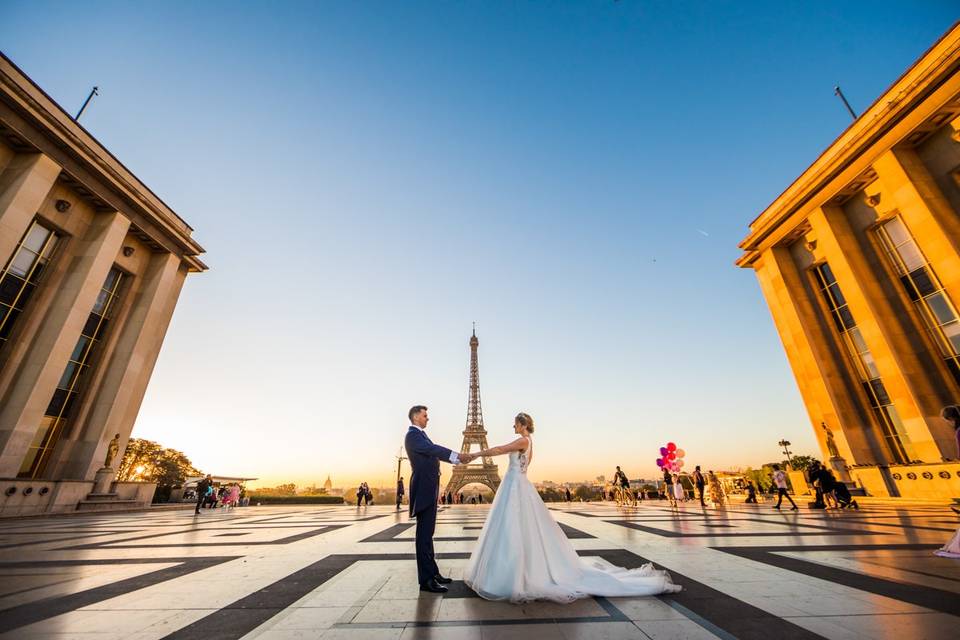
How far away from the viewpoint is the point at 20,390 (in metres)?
17.2

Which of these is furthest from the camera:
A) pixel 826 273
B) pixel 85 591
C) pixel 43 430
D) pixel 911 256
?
pixel 826 273

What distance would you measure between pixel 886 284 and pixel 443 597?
1087 inches

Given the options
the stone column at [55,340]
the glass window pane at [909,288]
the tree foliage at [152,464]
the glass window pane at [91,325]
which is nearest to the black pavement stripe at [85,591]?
the stone column at [55,340]

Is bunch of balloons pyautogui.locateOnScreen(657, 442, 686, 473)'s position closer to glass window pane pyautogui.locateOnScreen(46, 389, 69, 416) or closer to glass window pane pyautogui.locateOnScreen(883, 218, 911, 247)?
glass window pane pyautogui.locateOnScreen(883, 218, 911, 247)

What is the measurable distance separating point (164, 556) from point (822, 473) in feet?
68.1

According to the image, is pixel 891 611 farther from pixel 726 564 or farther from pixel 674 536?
pixel 674 536

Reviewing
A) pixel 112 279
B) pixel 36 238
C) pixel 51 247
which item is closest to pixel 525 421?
pixel 36 238

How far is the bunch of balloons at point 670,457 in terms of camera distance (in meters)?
21.1

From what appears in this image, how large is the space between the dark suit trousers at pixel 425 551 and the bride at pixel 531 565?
15.9 inches

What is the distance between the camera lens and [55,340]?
18.2 metres

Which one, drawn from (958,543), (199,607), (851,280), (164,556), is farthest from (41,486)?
(851,280)

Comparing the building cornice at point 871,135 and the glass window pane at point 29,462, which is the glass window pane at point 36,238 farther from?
the building cornice at point 871,135

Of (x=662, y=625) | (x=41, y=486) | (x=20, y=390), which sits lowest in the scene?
(x=662, y=625)

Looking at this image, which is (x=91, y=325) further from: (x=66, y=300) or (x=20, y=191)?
(x=20, y=191)
